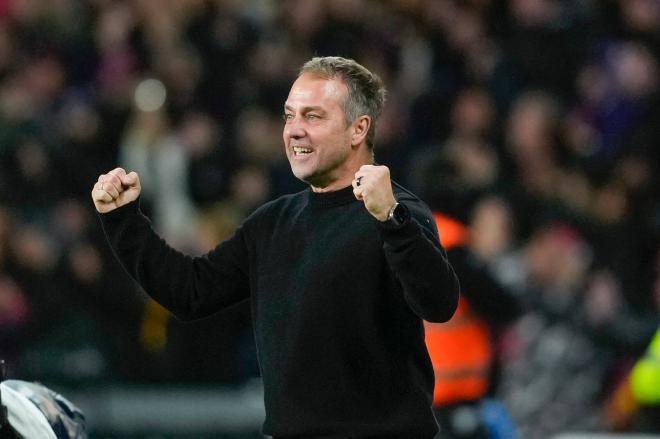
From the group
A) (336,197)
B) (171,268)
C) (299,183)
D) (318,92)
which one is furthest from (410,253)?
(299,183)

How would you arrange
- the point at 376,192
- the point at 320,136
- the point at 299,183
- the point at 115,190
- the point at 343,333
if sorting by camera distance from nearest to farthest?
1. the point at 376,192
2. the point at 343,333
3. the point at 320,136
4. the point at 115,190
5. the point at 299,183

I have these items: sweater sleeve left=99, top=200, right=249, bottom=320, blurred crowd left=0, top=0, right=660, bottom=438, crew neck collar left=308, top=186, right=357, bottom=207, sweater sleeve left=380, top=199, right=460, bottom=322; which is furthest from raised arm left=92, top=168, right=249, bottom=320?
blurred crowd left=0, top=0, right=660, bottom=438

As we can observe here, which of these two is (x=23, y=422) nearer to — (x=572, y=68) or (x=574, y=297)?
(x=574, y=297)

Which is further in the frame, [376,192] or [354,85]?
[354,85]

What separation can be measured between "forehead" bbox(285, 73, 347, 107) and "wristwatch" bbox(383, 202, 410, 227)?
504mm

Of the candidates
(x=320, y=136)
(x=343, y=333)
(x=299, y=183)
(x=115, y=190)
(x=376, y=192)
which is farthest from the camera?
(x=299, y=183)

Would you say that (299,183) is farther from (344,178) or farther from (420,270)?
(420,270)

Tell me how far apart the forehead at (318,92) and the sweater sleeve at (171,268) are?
17.8 inches

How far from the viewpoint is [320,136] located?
14.1 feet

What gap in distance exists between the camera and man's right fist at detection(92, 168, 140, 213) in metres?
4.45

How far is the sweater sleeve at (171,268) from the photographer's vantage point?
4516 mm

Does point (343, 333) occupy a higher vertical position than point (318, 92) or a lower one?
lower

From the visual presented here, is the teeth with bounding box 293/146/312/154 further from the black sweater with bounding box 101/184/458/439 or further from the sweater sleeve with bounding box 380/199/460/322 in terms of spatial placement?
the sweater sleeve with bounding box 380/199/460/322

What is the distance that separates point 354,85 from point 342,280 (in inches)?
22.4
